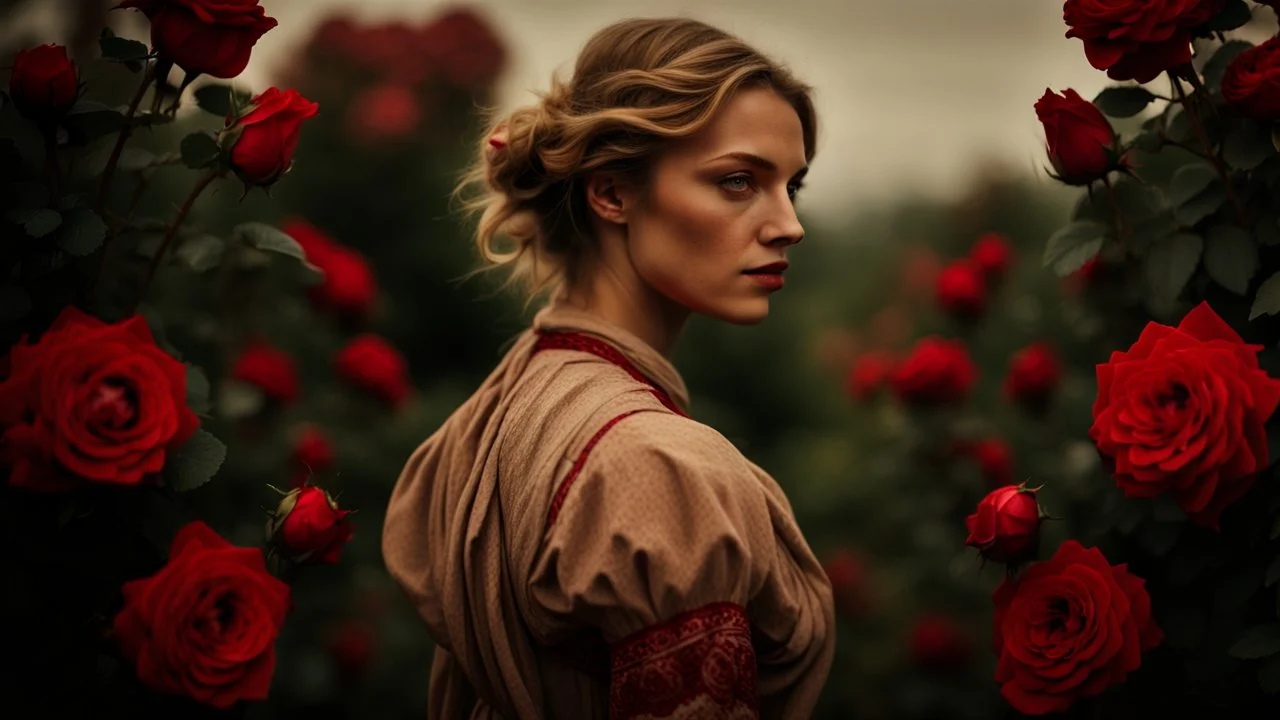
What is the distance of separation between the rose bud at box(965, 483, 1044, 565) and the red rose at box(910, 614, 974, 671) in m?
1.96

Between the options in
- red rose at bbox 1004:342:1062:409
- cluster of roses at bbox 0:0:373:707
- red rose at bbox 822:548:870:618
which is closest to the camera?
cluster of roses at bbox 0:0:373:707

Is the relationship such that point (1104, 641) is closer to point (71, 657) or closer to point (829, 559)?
point (71, 657)

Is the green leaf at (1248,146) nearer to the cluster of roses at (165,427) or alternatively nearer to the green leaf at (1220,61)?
the green leaf at (1220,61)

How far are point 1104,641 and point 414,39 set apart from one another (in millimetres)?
4167

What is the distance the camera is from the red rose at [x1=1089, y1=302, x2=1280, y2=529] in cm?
216

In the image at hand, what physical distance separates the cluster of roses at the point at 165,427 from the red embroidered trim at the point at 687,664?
0.64 m

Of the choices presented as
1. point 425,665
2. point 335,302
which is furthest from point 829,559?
point 335,302

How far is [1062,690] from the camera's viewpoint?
231 cm

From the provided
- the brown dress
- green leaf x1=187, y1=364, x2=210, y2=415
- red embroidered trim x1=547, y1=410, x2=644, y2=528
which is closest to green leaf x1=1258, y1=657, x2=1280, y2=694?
the brown dress

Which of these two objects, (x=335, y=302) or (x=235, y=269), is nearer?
(x=235, y=269)

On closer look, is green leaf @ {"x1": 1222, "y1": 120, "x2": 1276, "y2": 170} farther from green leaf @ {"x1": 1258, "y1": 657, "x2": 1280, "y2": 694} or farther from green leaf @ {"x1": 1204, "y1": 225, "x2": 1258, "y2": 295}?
green leaf @ {"x1": 1258, "y1": 657, "x2": 1280, "y2": 694}

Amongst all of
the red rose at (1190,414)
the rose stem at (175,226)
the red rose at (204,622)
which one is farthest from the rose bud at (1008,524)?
the rose stem at (175,226)

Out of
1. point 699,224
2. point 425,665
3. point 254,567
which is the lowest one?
point 425,665

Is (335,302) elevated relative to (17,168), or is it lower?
lower
